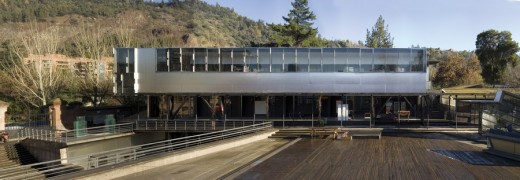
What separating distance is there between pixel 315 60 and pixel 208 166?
22102 mm

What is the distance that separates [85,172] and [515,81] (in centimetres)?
5975

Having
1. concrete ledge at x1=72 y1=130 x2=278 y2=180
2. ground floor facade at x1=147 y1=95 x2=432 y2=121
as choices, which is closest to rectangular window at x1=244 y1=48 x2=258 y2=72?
ground floor facade at x1=147 y1=95 x2=432 y2=121

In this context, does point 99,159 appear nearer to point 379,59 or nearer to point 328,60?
point 328,60


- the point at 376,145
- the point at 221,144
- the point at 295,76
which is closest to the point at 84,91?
the point at 295,76

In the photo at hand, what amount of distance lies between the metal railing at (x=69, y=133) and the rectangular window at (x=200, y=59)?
7755 millimetres

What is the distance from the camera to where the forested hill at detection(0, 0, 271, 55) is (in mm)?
116369

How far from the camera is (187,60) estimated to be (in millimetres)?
35594

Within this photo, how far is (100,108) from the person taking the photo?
3878 cm

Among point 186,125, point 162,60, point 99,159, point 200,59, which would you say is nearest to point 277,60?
point 200,59

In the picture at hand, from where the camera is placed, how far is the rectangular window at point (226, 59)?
35.3 m

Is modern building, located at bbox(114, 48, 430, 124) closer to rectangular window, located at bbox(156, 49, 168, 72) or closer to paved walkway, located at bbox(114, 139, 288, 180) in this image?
rectangular window, located at bbox(156, 49, 168, 72)

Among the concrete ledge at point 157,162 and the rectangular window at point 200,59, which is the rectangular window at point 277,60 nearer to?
the rectangular window at point 200,59

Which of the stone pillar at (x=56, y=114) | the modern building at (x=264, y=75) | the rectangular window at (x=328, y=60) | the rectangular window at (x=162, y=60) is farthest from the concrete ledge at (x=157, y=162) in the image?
the stone pillar at (x=56, y=114)

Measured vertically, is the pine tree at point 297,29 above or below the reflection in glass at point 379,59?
above
